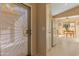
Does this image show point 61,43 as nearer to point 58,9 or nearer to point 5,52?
point 58,9

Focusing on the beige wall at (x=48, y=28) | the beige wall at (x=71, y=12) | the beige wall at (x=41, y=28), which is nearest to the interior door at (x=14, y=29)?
the beige wall at (x=41, y=28)

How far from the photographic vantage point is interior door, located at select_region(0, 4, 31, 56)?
190 cm

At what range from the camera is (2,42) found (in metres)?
1.91

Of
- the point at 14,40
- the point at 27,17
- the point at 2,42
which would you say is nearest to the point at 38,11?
the point at 27,17

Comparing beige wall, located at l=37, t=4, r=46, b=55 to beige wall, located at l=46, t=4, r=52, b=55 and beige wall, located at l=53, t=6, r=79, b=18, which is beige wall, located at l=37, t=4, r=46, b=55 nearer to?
beige wall, located at l=46, t=4, r=52, b=55

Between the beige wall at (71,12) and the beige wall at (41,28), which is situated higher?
the beige wall at (71,12)

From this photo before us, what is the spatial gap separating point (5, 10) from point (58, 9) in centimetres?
90

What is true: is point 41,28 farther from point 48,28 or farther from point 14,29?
point 14,29

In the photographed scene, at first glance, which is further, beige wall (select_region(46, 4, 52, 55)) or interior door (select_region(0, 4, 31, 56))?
beige wall (select_region(46, 4, 52, 55))

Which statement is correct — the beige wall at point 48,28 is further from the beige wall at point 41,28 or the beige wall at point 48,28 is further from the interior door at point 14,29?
the interior door at point 14,29

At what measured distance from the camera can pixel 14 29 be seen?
2.17m

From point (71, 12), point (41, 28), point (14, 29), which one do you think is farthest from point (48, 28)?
point (14, 29)

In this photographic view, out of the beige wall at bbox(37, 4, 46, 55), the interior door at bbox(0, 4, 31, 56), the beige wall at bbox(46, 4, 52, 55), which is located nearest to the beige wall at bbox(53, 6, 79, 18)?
the beige wall at bbox(46, 4, 52, 55)

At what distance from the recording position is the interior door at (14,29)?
190cm
